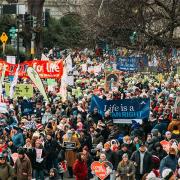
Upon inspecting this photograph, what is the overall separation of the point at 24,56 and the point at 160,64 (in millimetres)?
26271

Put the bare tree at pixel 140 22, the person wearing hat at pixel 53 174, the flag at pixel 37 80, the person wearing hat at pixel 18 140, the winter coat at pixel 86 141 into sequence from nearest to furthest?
1. the person wearing hat at pixel 53 174
2. the person wearing hat at pixel 18 140
3. the winter coat at pixel 86 141
4. the bare tree at pixel 140 22
5. the flag at pixel 37 80

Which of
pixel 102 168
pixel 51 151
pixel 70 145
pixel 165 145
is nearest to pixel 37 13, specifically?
pixel 70 145

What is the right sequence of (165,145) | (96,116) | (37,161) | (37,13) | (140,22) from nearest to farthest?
(165,145)
(37,161)
(140,22)
(96,116)
(37,13)

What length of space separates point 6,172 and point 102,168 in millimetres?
1928

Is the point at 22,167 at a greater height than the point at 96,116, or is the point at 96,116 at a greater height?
the point at 96,116

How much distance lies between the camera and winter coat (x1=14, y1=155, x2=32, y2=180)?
61.0ft

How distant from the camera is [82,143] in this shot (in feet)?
70.8

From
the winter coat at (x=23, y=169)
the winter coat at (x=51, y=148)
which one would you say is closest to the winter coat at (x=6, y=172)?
the winter coat at (x=23, y=169)

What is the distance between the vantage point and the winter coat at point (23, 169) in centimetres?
→ 1859

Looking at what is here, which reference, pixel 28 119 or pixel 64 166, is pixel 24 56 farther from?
pixel 64 166

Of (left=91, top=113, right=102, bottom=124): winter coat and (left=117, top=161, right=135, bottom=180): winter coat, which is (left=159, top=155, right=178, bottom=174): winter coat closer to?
(left=117, top=161, right=135, bottom=180): winter coat

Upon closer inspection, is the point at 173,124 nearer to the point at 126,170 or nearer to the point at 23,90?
the point at 126,170

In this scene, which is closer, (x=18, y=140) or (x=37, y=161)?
(x=37, y=161)

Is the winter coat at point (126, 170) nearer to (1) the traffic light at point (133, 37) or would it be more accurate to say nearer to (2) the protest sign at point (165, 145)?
(2) the protest sign at point (165, 145)
